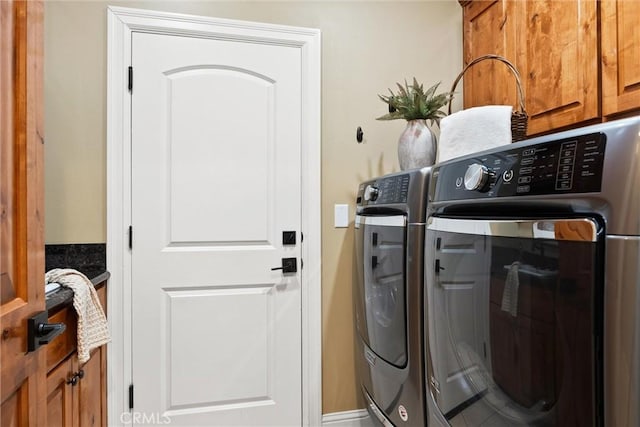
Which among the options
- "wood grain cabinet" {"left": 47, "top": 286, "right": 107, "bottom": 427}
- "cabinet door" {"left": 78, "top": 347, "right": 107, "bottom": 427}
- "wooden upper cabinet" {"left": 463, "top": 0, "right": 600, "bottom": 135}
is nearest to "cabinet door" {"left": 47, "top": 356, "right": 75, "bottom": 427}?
"wood grain cabinet" {"left": 47, "top": 286, "right": 107, "bottom": 427}

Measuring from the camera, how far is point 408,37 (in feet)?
7.39

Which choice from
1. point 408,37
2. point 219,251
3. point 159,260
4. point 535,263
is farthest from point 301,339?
point 408,37

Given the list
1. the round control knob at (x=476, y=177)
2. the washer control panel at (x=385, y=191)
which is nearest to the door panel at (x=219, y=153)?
→ the washer control panel at (x=385, y=191)

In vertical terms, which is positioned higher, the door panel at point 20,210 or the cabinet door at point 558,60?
the cabinet door at point 558,60

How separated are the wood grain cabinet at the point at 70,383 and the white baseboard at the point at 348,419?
1.08m

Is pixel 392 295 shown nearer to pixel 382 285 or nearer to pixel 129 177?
pixel 382 285

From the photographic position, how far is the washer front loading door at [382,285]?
4.76 ft

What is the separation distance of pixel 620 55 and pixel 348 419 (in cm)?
200

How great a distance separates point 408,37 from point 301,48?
2.03 feet

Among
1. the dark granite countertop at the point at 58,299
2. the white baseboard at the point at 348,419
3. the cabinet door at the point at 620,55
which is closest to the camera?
the dark granite countertop at the point at 58,299

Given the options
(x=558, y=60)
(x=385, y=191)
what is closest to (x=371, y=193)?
(x=385, y=191)

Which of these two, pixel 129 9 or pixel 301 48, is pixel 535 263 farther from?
pixel 129 9

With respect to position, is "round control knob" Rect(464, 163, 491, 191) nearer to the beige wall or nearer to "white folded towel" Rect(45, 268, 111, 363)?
the beige wall

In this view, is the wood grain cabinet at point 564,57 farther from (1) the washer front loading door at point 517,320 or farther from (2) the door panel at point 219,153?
(2) the door panel at point 219,153
